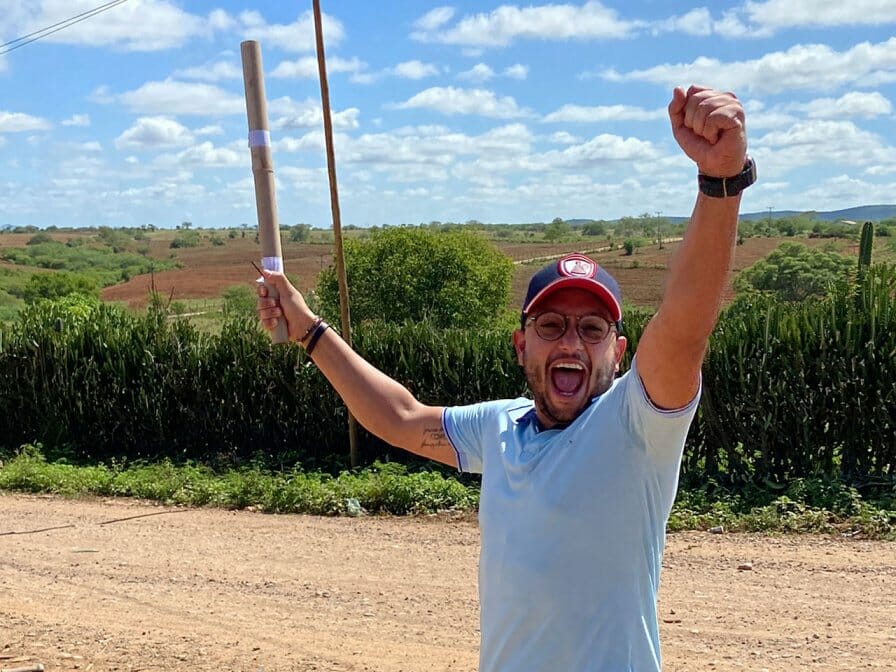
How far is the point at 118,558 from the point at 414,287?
955 cm

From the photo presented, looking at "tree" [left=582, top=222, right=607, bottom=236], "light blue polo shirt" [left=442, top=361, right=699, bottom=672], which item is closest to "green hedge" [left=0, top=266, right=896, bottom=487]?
"light blue polo shirt" [left=442, top=361, right=699, bottom=672]

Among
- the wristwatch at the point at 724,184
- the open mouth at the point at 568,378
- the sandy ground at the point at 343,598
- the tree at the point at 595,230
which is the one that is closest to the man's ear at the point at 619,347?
the open mouth at the point at 568,378

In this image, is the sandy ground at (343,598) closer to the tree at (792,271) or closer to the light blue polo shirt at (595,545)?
the light blue polo shirt at (595,545)

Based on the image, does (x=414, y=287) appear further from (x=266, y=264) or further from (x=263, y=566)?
(x=266, y=264)

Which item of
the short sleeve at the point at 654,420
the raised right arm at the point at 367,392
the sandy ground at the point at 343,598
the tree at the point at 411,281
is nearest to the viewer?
the short sleeve at the point at 654,420

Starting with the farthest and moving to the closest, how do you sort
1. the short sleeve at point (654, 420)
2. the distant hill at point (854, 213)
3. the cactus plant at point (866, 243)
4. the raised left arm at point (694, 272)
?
the distant hill at point (854, 213), the cactus plant at point (866, 243), the short sleeve at point (654, 420), the raised left arm at point (694, 272)

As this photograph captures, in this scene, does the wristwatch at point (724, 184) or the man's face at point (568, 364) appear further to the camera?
the man's face at point (568, 364)

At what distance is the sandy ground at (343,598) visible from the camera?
218 inches

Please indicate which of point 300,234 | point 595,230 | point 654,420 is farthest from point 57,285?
point 595,230

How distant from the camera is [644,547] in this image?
190cm

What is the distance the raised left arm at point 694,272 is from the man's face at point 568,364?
10.9 inches

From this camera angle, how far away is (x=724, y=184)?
5.54 feet

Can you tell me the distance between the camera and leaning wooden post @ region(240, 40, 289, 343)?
2.66 meters

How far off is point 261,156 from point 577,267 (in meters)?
1.12
